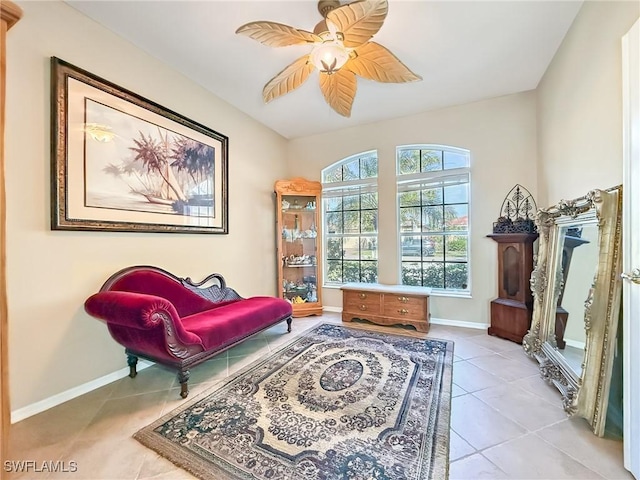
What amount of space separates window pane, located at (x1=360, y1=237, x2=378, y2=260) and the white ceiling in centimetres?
194

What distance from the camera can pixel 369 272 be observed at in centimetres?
434

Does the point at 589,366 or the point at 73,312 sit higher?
the point at 73,312

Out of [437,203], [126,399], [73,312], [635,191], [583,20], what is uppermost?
[583,20]

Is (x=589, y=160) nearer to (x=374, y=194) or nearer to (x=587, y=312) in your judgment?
(x=587, y=312)

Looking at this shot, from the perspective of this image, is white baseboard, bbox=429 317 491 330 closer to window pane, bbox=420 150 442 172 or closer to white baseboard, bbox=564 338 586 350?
white baseboard, bbox=564 338 586 350

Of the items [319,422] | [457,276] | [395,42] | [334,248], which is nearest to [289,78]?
[395,42]

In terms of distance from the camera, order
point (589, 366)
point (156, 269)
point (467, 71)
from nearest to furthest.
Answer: point (589, 366)
point (156, 269)
point (467, 71)

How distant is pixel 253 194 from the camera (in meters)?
3.99

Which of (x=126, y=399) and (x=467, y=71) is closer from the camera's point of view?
(x=126, y=399)

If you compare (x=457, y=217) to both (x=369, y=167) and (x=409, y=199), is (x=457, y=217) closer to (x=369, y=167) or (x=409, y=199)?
(x=409, y=199)

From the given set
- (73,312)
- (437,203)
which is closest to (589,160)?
(437,203)

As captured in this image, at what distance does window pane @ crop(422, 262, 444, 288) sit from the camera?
385 centimetres

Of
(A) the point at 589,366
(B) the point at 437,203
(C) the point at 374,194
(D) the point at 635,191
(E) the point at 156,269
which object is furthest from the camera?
(C) the point at 374,194

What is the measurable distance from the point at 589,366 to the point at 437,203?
2.58 meters
